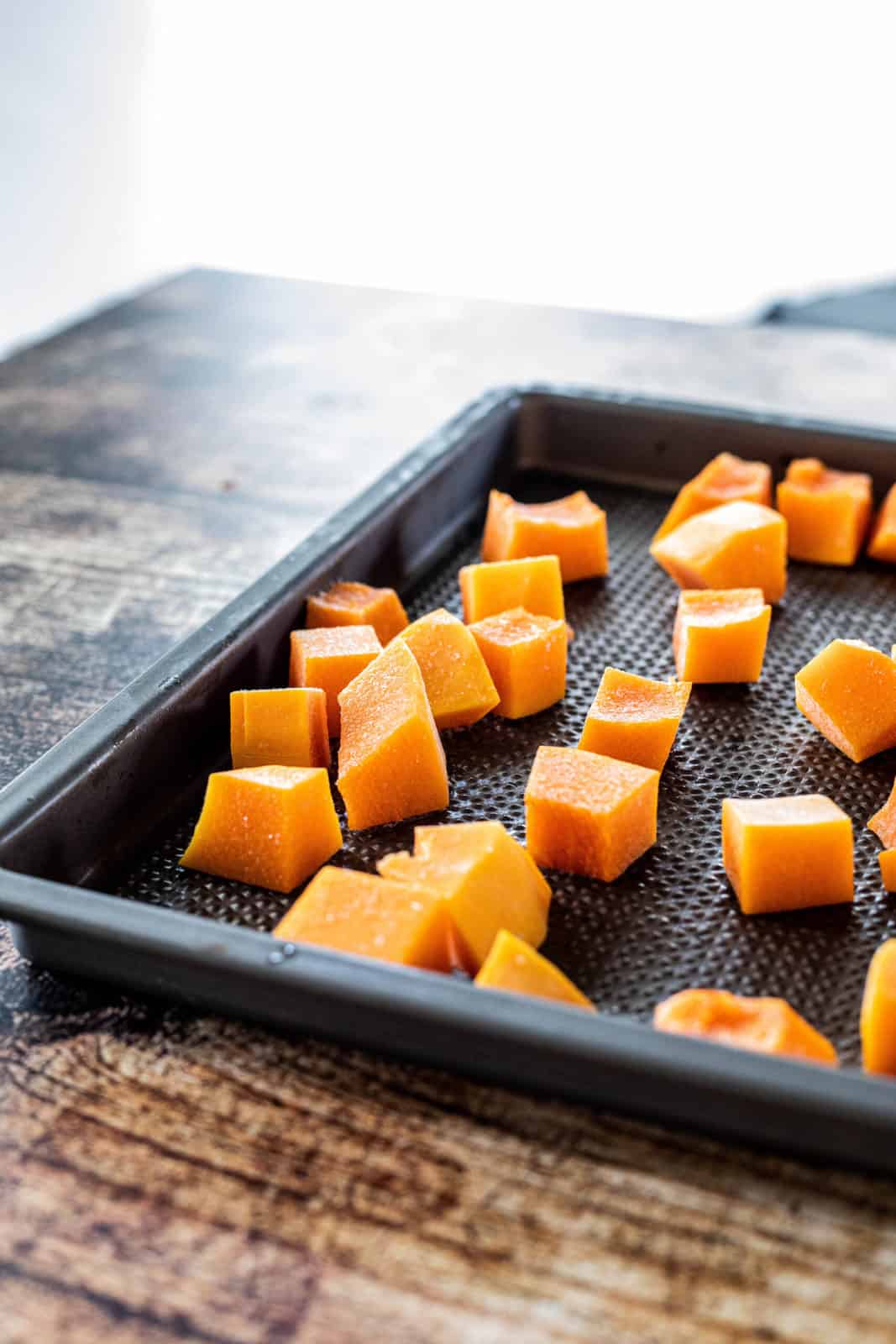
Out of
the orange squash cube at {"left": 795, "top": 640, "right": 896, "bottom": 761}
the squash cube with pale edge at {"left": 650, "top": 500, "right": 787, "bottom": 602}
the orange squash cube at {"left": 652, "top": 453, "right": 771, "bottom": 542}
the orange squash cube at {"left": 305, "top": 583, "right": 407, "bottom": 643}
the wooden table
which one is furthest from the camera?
the orange squash cube at {"left": 652, "top": 453, "right": 771, "bottom": 542}

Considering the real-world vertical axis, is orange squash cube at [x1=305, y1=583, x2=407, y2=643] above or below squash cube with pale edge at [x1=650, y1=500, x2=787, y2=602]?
below

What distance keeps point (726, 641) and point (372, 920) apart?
561mm

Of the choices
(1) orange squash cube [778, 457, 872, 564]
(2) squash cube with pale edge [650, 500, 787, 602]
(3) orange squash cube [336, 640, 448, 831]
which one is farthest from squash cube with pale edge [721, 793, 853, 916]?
(1) orange squash cube [778, 457, 872, 564]

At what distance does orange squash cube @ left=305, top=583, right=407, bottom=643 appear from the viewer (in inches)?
51.6

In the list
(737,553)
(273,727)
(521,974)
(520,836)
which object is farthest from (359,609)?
(521,974)

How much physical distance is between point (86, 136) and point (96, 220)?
8.9 inches

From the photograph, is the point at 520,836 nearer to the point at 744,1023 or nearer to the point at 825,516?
the point at 744,1023

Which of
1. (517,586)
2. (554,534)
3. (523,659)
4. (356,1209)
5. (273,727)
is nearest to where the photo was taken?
(356,1209)

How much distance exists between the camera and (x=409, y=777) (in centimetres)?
111

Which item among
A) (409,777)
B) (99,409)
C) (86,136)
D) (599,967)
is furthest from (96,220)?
(599,967)

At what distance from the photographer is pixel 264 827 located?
3.34 ft

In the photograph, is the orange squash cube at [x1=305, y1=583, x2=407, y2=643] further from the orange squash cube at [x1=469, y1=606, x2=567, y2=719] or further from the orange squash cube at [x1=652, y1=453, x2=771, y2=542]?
the orange squash cube at [x1=652, y1=453, x2=771, y2=542]

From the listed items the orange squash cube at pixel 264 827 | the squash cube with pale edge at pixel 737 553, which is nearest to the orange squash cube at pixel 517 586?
the squash cube with pale edge at pixel 737 553

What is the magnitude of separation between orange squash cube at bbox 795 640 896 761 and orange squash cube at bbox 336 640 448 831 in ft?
1.15
